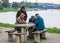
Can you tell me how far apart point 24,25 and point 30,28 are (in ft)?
3.06

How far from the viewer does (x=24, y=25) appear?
36.3 ft

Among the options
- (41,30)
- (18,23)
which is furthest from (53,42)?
(18,23)

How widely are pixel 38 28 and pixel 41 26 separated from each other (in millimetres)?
151

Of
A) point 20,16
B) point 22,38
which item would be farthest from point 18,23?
point 22,38

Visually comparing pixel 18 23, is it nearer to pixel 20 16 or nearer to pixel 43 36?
pixel 20 16

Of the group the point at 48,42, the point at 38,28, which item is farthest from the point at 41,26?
the point at 48,42

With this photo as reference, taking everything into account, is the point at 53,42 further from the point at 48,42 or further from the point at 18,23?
the point at 18,23

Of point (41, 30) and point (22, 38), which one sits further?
point (41, 30)

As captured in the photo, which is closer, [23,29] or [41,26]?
[23,29]

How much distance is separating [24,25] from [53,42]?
1335 millimetres

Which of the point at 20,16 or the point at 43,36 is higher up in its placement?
the point at 20,16

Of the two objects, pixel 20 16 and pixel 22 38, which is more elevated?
pixel 20 16

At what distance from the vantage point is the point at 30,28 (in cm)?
1195

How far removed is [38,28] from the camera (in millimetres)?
11859
